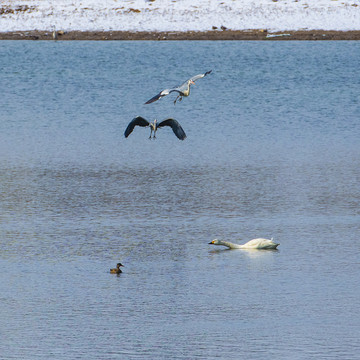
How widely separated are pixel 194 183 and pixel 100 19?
46.3m

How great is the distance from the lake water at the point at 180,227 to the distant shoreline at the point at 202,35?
2340 centimetres

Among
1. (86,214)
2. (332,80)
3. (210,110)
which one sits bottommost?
(86,214)

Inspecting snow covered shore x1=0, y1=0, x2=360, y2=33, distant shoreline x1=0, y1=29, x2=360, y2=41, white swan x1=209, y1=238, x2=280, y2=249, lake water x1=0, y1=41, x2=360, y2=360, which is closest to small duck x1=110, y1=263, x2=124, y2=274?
lake water x1=0, y1=41, x2=360, y2=360

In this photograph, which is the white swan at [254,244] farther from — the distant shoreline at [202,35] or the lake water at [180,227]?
the distant shoreline at [202,35]

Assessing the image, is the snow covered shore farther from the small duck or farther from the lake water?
the small duck

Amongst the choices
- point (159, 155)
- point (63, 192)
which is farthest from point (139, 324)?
point (159, 155)

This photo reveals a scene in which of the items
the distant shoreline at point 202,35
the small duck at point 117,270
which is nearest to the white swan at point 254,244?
the small duck at point 117,270

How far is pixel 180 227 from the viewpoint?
1998 centimetres

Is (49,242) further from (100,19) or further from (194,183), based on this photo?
(100,19)

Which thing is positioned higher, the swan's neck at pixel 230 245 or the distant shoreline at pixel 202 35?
the distant shoreline at pixel 202 35

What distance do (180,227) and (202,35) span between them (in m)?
48.3

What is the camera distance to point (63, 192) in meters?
23.3

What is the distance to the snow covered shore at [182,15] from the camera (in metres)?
67.7

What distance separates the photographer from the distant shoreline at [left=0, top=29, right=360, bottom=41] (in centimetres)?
6644
